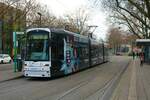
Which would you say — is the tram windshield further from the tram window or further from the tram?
the tram window

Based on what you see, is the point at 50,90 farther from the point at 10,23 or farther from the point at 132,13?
the point at 10,23

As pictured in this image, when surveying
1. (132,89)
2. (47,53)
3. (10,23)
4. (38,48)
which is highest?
(10,23)

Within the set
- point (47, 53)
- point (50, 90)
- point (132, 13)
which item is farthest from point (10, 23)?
point (50, 90)

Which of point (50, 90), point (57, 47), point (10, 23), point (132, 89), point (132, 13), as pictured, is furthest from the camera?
point (10, 23)

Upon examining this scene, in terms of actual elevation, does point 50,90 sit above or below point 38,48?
below

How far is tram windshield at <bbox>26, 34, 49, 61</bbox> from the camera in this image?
24.7 metres

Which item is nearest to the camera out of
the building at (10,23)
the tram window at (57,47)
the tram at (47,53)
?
the tram at (47,53)

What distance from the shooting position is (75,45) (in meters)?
31.5

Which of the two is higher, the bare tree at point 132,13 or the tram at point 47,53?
the bare tree at point 132,13

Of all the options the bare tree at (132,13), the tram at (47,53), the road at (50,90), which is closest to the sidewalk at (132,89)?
the road at (50,90)

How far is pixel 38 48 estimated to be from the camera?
24828mm

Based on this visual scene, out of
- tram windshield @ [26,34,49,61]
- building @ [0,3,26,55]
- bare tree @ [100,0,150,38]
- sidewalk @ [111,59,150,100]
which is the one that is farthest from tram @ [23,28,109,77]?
building @ [0,3,26,55]

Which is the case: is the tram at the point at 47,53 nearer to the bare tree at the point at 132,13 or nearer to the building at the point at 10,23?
the bare tree at the point at 132,13

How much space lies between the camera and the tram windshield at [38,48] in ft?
81.1
